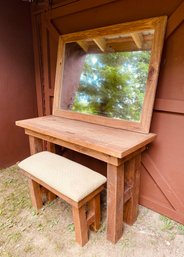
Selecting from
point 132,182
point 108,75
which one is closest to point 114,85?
point 108,75

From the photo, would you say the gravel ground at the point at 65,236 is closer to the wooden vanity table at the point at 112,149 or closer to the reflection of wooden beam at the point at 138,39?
the wooden vanity table at the point at 112,149

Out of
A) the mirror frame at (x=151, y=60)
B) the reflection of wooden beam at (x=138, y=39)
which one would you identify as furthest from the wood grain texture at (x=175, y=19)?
the reflection of wooden beam at (x=138, y=39)

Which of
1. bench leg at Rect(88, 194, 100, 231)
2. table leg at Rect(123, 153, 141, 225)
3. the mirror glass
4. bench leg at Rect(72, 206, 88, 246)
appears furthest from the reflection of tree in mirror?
bench leg at Rect(72, 206, 88, 246)

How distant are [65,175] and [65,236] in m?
0.51

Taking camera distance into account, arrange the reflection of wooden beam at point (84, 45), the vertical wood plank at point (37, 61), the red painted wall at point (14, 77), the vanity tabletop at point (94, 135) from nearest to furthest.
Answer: the vanity tabletop at point (94, 135)
the reflection of wooden beam at point (84, 45)
the red painted wall at point (14, 77)
the vertical wood plank at point (37, 61)

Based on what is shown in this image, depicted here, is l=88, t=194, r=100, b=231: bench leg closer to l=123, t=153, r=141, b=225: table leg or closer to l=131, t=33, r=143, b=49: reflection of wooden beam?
l=123, t=153, r=141, b=225: table leg

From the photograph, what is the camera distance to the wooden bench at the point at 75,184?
4.22ft

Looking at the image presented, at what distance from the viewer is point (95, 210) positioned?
4.90 feet

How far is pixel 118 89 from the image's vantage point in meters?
1.64

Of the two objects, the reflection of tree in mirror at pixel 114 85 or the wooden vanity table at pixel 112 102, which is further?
the reflection of tree in mirror at pixel 114 85

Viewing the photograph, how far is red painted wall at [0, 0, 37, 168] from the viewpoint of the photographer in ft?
7.23

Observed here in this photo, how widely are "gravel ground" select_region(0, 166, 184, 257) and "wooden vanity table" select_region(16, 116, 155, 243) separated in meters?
0.10

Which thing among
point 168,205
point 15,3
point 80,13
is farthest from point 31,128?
point 15,3

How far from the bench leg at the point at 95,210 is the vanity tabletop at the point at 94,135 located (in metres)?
0.43
